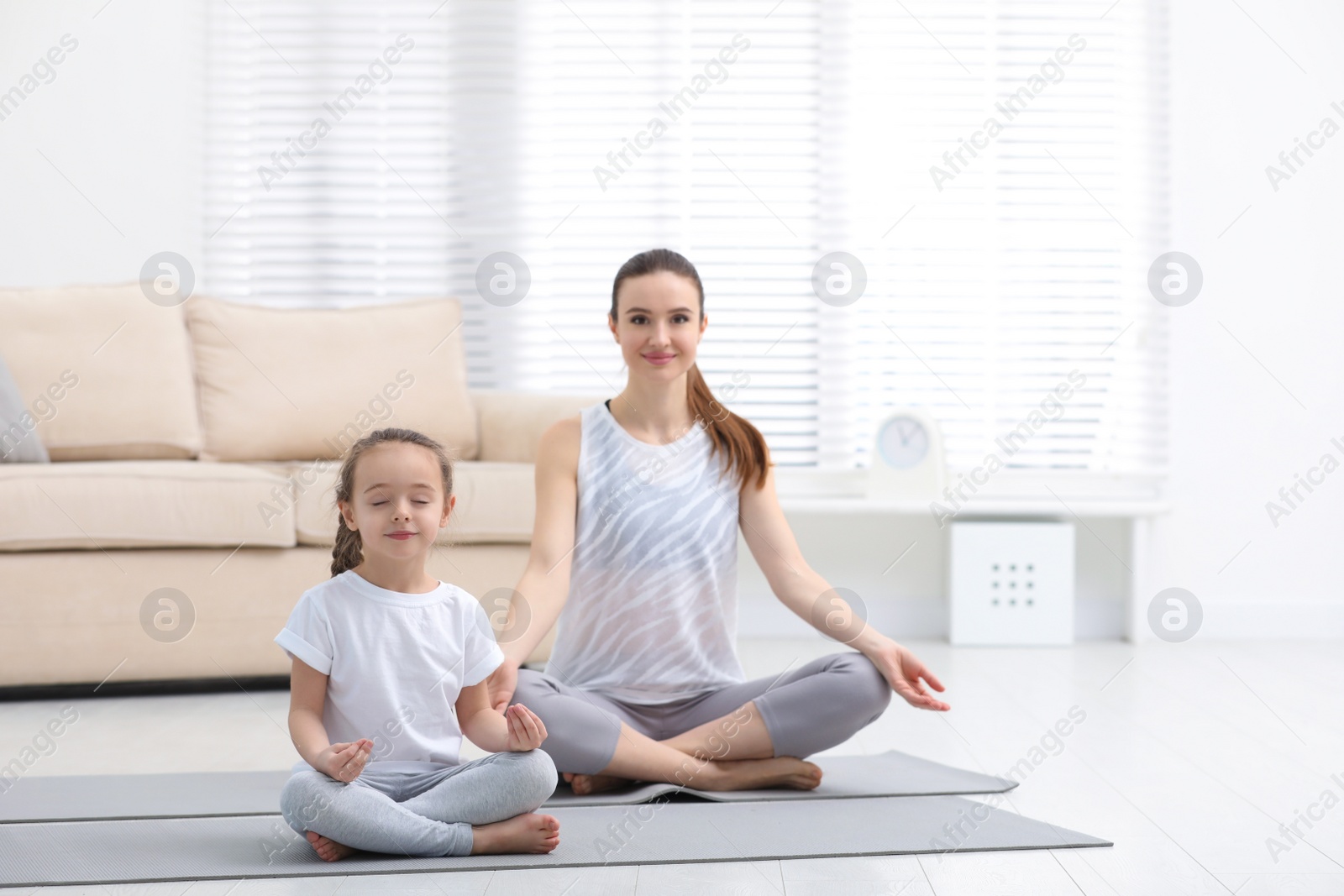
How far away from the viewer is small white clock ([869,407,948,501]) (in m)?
3.11

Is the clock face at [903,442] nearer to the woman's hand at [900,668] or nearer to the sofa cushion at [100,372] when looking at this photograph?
the woman's hand at [900,668]

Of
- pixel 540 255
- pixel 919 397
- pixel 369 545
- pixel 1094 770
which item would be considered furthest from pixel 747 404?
pixel 369 545

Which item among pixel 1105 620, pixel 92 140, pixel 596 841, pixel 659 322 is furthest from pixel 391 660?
pixel 92 140

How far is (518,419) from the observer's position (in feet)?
9.61

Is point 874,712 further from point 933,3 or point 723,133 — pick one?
point 933,3

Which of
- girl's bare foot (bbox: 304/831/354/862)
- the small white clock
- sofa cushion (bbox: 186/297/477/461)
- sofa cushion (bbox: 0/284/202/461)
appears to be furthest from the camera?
the small white clock

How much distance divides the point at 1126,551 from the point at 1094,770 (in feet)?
Answer: 5.23

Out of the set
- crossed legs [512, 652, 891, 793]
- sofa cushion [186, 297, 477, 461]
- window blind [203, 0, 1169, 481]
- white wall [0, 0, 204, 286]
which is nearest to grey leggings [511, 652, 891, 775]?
crossed legs [512, 652, 891, 793]

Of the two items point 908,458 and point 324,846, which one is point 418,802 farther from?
point 908,458

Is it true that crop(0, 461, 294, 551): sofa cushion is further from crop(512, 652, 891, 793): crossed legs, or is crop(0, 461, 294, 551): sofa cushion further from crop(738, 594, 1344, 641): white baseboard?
crop(738, 594, 1344, 641): white baseboard

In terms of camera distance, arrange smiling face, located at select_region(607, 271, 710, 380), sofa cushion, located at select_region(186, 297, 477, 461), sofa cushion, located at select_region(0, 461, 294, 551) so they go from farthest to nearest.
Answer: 1. sofa cushion, located at select_region(186, 297, 477, 461)
2. sofa cushion, located at select_region(0, 461, 294, 551)
3. smiling face, located at select_region(607, 271, 710, 380)

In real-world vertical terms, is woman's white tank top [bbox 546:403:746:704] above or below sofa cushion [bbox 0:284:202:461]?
below

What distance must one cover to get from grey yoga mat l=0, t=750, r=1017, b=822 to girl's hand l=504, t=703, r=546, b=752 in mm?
329

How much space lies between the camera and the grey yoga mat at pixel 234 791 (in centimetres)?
149
